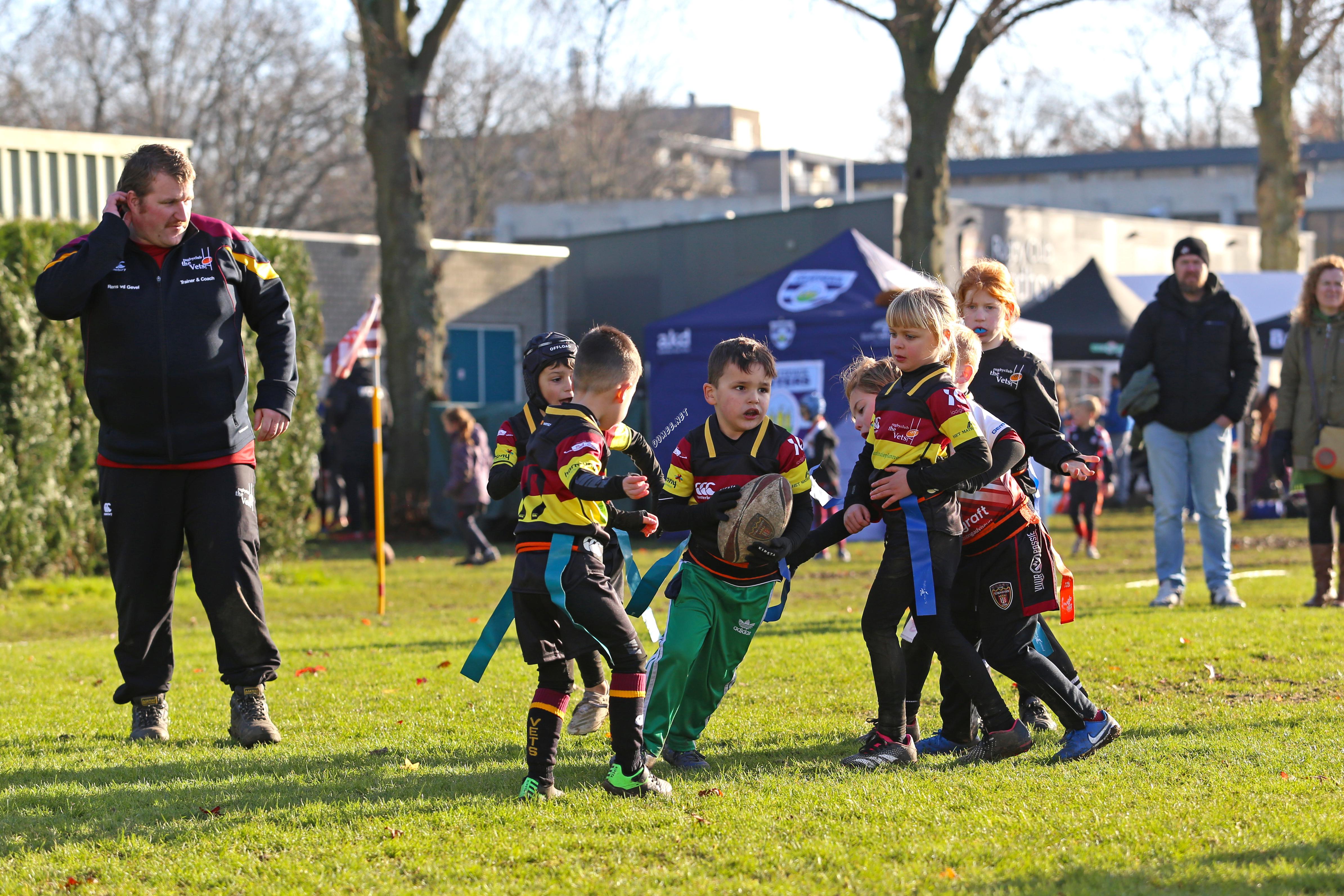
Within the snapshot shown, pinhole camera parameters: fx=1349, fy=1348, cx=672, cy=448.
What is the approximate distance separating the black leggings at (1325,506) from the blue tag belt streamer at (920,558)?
17.7ft

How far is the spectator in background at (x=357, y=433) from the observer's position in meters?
17.5

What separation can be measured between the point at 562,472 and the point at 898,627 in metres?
1.42

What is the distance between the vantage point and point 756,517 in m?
4.67

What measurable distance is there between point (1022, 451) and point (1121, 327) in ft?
53.6

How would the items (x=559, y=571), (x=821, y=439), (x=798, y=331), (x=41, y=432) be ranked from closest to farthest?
1. (x=559, y=571)
2. (x=41, y=432)
3. (x=821, y=439)
4. (x=798, y=331)

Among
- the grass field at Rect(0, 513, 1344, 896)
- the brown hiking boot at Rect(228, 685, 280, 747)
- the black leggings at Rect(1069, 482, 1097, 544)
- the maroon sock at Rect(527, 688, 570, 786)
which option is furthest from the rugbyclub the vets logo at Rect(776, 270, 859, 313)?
the maroon sock at Rect(527, 688, 570, 786)

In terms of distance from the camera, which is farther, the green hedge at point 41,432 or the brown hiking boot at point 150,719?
the green hedge at point 41,432

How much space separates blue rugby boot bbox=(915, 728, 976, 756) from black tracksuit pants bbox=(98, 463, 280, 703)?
2.65 metres

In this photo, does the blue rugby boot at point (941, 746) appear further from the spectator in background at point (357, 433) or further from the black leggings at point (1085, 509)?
the spectator in background at point (357, 433)

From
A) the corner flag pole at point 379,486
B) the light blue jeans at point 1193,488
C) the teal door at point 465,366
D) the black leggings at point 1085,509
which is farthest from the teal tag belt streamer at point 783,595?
the teal door at point 465,366

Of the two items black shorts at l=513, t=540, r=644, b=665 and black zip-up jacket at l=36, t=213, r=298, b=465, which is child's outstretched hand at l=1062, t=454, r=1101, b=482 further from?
black zip-up jacket at l=36, t=213, r=298, b=465

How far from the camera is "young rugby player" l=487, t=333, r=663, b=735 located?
5324mm

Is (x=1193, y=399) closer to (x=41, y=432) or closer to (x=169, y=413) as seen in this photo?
(x=169, y=413)

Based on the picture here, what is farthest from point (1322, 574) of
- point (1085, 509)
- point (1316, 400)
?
point (1085, 509)
